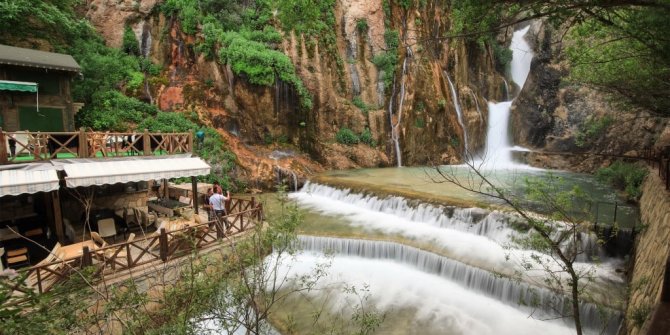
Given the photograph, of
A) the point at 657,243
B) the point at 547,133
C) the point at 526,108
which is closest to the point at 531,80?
the point at 526,108

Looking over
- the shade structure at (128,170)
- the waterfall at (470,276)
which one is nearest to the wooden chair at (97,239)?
the shade structure at (128,170)

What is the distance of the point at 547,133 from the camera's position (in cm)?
2786

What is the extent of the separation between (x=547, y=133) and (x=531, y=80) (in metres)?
5.60

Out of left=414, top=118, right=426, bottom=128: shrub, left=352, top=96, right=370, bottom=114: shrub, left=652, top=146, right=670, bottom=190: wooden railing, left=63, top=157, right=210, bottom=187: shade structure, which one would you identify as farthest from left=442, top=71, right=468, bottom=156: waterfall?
left=63, top=157, right=210, bottom=187: shade structure

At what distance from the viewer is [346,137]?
79.9 ft

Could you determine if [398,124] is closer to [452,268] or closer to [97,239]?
[452,268]

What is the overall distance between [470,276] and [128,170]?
10563mm

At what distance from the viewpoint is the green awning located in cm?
1195

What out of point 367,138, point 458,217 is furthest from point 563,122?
point 458,217

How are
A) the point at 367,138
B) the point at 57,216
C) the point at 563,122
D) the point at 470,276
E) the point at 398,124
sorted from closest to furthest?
the point at 57,216
the point at 470,276
the point at 367,138
the point at 398,124
the point at 563,122

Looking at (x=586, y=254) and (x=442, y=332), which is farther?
(x=586, y=254)

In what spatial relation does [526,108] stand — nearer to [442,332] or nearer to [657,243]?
[657,243]

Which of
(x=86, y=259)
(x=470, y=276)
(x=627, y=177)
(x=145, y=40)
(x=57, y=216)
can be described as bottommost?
(x=470, y=276)

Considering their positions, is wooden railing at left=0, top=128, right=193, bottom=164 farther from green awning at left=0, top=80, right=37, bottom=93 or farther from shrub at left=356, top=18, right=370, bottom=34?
shrub at left=356, top=18, right=370, bottom=34
